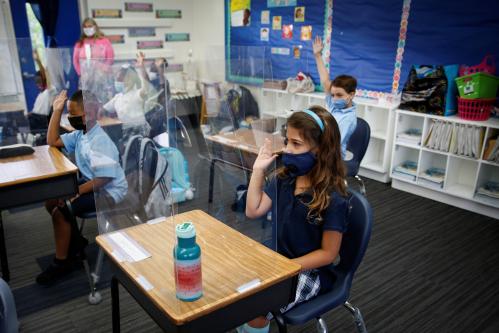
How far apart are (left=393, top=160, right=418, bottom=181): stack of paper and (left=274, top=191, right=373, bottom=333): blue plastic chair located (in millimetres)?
2531

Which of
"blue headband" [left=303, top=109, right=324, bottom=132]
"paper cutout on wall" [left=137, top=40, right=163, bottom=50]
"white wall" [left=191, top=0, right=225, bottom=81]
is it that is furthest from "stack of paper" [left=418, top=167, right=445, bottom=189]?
"paper cutout on wall" [left=137, top=40, right=163, bottom=50]

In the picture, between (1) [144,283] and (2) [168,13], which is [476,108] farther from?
(2) [168,13]

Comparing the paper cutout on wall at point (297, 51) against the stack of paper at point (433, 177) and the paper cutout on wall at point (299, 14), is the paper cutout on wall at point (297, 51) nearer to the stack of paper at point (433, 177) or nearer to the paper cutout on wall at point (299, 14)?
the paper cutout on wall at point (299, 14)

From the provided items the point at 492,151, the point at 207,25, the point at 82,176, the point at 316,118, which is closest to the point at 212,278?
the point at 316,118

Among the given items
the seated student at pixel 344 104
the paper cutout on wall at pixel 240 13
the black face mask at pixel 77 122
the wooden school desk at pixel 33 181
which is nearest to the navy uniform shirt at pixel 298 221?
the black face mask at pixel 77 122

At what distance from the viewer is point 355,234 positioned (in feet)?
5.01

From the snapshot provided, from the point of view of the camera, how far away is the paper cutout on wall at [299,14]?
4.88 metres

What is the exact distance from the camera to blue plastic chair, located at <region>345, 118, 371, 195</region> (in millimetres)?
2896

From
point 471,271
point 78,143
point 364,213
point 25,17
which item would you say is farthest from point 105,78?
point 25,17

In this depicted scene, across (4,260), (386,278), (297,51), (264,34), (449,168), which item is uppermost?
(264,34)

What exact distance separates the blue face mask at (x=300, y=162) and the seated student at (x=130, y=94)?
65 cm

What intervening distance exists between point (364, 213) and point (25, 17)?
221 inches

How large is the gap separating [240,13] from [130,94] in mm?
4479

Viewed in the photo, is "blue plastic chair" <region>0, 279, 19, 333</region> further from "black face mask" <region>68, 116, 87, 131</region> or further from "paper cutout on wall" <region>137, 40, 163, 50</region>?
"paper cutout on wall" <region>137, 40, 163, 50</region>
